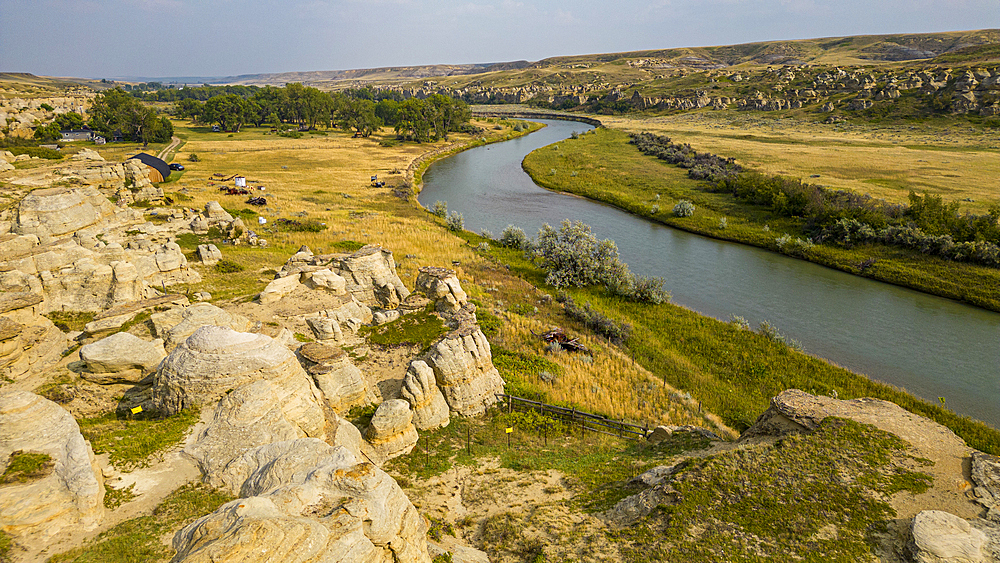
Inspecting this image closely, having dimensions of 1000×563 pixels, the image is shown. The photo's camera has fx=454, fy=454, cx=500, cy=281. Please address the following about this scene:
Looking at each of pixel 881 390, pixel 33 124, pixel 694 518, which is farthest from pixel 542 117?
pixel 694 518

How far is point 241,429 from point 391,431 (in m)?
5.05

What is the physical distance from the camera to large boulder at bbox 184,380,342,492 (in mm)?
10350

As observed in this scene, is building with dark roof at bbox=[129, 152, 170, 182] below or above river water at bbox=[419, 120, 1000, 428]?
above

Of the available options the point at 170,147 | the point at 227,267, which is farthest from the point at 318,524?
the point at 170,147

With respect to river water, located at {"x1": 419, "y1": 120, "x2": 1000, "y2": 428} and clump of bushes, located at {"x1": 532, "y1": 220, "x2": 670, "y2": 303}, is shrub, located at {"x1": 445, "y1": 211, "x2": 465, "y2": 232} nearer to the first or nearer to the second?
river water, located at {"x1": 419, "y1": 120, "x2": 1000, "y2": 428}

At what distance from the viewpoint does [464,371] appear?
60.5 feet

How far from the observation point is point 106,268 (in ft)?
70.4

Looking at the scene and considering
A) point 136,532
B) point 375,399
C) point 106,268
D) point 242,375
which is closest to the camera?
point 136,532

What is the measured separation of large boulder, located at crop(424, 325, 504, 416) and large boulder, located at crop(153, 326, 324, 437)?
551 centimetres

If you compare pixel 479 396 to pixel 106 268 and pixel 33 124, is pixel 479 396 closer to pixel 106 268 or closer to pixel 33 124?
pixel 106 268

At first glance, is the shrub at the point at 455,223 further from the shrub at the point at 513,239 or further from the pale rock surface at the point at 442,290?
the pale rock surface at the point at 442,290

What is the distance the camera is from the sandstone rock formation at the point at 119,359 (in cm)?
1360

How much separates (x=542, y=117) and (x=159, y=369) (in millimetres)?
190830

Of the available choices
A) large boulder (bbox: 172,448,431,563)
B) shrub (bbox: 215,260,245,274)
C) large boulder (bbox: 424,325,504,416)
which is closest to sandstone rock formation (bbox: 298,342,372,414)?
large boulder (bbox: 424,325,504,416)
